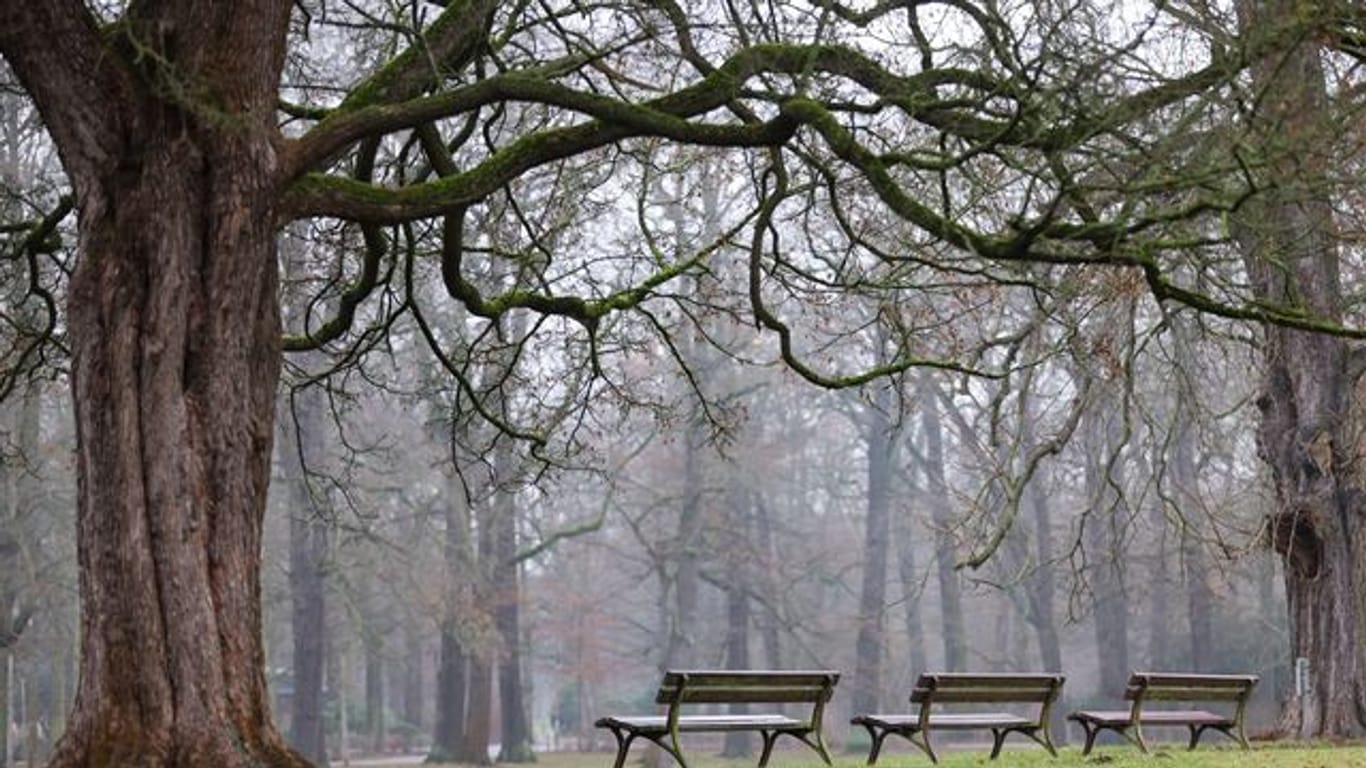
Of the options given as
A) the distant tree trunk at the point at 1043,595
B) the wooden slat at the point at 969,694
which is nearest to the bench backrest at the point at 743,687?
the wooden slat at the point at 969,694

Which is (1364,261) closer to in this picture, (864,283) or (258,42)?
(864,283)

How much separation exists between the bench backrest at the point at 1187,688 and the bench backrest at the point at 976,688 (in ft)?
2.90

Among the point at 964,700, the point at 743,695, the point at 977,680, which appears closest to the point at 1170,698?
the point at 964,700

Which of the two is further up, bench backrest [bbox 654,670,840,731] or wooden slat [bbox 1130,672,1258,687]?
bench backrest [bbox 654,670,840,731]

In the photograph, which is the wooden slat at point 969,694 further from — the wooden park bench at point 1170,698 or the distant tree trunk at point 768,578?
the distant tree trunk at point 768,578

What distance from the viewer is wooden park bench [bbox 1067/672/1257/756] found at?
54.0 feet

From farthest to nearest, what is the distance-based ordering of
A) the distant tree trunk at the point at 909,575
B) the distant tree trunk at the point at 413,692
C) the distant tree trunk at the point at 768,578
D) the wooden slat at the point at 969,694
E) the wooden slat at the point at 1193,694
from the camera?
1. the distant tree trunk at the point at 413,692
2. the distant tree trunk at the point at 909,575
3. the distant tree trunk at the point at 768,578
4. the wooden slat at the point at 1193,694
5. the wooden slat at the point at 969,694

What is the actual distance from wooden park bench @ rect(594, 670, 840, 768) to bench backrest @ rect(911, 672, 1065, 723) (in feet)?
3.25

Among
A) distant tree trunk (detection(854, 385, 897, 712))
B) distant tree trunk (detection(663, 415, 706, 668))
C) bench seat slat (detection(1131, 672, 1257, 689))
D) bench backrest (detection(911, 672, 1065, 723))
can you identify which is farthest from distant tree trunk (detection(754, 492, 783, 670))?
bench backrest (detection(911, 672, 1065, 723))

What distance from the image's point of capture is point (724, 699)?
14.1m

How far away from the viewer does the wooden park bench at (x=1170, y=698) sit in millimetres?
16469

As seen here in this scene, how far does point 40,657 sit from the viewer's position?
123ft

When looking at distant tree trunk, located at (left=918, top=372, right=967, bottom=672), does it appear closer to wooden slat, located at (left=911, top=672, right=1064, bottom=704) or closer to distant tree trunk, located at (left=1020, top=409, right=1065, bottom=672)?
distant tree trunk, located at (left=1020, top=409, right=1065, bottom=672)

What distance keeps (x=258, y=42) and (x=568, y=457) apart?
18.2 feet
